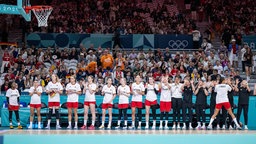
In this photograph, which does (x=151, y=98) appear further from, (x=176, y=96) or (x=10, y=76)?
(x=10, y=76)

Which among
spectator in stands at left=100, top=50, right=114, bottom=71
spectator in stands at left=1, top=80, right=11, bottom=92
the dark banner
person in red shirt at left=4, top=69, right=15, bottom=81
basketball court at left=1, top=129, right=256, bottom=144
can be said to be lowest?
basketball court at left=1, top=129, right=256, bottom=144

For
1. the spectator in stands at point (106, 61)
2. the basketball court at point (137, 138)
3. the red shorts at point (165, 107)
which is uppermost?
the spectator in stands at point (106, 61)

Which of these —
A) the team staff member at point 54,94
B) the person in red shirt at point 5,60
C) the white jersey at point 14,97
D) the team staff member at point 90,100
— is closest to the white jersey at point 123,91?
the team staff member at point 90,100

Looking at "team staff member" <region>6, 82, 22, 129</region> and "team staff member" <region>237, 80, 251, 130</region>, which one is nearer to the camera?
"team staff member" <region>237, 80, 251, 130</region>

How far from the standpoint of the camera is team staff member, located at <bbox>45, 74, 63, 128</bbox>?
1082 inches

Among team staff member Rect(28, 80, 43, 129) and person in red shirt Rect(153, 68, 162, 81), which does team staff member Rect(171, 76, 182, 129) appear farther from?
team staff member Rect(28, 80, 43, 129)

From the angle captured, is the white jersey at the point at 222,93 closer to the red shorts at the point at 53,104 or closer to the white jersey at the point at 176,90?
the white jersey at the point at 176,90

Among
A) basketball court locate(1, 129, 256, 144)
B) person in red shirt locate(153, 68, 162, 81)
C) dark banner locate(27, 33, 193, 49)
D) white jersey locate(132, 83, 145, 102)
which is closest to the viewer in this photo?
basketball court locate(1, 129, 256, 144)

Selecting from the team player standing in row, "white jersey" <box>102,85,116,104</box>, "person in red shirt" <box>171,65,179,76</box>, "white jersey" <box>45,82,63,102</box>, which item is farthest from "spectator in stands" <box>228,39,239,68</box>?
"white jersey" <box>45,82,63,102</box>

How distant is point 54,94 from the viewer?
27.6m

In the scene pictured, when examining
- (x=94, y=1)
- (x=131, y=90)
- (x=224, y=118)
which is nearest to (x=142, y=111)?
(x=131, y=90)

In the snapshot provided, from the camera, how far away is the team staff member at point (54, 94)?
27.5 meters

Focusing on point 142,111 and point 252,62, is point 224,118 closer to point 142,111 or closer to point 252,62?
point 142,111

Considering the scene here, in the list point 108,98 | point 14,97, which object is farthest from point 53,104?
point 108,98
